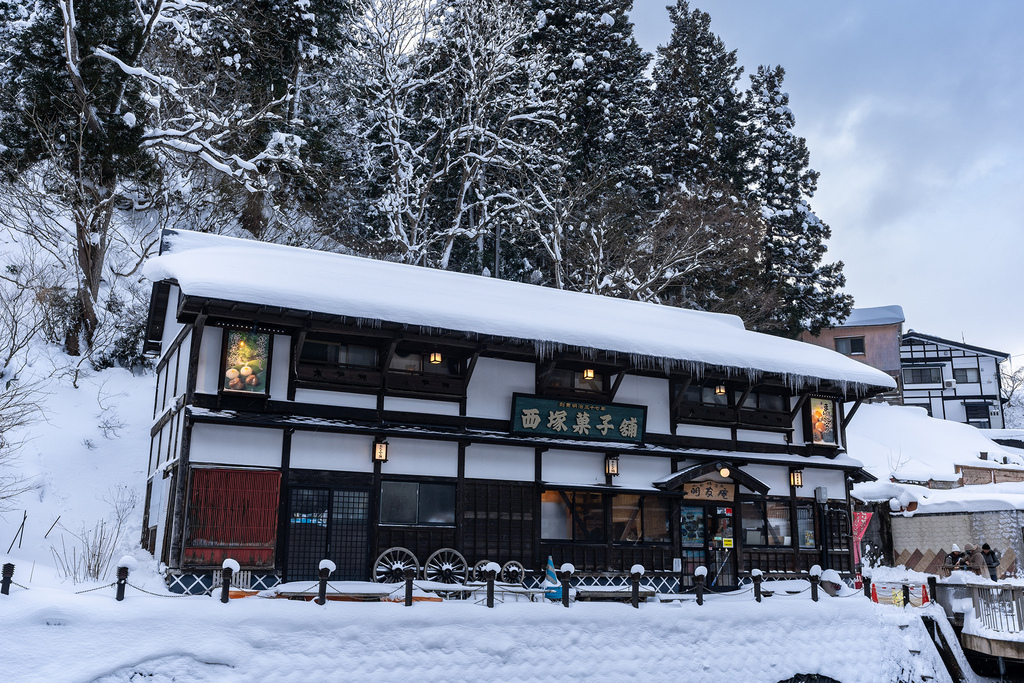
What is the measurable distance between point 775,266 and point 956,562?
19.2 metres

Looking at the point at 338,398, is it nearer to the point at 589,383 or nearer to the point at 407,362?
the point at 407,362

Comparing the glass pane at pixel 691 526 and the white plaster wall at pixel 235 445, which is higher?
the white plaster wall at pixel 235 445

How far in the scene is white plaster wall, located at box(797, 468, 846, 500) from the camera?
20984 millimetres

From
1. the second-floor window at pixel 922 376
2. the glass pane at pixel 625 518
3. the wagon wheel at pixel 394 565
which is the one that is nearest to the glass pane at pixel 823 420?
the glass pane at pixel 625 518

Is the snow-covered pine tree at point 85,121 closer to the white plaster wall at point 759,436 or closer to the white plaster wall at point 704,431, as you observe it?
the white plaster wall at point 704,431

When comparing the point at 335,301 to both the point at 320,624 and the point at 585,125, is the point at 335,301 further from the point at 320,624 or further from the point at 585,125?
the point at 585,125

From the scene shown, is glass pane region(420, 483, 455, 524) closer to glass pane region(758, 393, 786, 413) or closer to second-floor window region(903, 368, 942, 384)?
glass pane region(758, 393, 786, 413)

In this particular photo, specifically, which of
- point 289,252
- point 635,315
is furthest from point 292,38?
point 635,315

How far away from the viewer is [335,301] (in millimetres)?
14625

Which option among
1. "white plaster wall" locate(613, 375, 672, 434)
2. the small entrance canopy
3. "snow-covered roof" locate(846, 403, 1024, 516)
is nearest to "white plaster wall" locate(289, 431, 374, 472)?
"white plaster wall" locate(613, 375, 672, 434)

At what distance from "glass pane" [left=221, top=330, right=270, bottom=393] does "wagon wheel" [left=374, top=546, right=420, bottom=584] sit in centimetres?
396

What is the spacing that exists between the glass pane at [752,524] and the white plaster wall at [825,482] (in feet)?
4.62

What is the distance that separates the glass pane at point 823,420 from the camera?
21.3 metres

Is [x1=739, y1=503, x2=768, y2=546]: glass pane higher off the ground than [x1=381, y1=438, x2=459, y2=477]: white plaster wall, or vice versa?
[x1=381, y1=438, x2=459, y2=477]: white plaster wall
